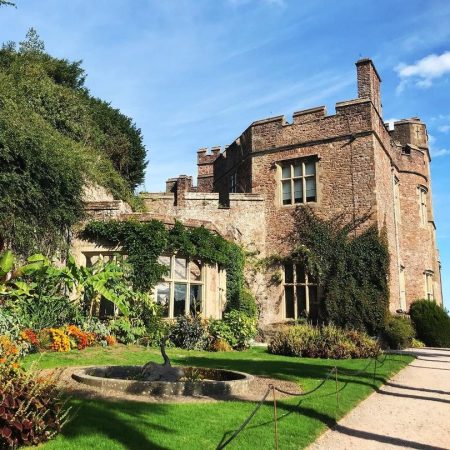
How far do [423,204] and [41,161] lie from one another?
17.7 metres

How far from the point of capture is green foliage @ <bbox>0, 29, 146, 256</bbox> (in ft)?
40.8

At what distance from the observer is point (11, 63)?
822 inches

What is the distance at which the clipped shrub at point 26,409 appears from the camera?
4130 mm

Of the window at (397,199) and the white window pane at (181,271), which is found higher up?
the window at (397,199)

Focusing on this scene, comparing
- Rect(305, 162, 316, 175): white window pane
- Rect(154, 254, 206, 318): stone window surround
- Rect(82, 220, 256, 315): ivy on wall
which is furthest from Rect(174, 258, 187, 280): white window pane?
Rect(305, 162, 316, 175): white window pane

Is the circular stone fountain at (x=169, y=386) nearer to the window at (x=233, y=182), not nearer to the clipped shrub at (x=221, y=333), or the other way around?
the clipped shrub at (x=221, y=333)

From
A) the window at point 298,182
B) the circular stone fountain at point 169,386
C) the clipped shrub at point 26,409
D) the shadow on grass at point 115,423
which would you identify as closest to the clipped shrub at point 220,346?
the circular stone fountain at point 169,386

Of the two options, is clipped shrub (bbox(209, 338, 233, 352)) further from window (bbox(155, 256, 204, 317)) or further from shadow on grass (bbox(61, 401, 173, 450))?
shadow on grass (bbox(61, 401, 173, 450))

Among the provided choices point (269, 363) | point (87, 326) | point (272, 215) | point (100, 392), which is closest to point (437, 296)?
point (272, 215)

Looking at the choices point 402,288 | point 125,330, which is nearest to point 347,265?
point 402,288

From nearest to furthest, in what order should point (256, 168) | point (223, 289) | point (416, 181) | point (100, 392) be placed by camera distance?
point (100, 392) < point (223, 289) < point (256, 168) < point (416, 181)

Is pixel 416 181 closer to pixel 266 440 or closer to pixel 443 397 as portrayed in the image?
pixel 443 397

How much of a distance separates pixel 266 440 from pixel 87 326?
27.4ft

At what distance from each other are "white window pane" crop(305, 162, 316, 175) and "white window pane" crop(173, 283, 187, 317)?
7.45 metres
